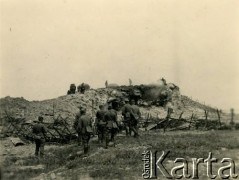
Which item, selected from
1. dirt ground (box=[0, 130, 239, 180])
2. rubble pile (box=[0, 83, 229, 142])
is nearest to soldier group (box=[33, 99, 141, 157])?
dirt ground (box=[0, 130, 239, 180])

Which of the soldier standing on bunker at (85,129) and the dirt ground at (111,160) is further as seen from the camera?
the soldier standing on bunker at (85,129)

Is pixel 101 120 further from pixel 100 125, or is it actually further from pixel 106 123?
pixel 106 123

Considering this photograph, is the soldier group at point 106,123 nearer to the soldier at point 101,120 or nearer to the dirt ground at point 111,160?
the soldier at point 101,120

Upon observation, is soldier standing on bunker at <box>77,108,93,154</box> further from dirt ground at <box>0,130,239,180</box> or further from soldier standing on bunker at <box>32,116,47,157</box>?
soldier standing on bunker at <box>32,116,47,157</box>

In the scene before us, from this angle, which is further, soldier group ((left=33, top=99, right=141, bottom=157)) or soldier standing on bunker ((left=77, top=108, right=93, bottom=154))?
soldier group ((left=33, top=99, right=141, bottom=157))

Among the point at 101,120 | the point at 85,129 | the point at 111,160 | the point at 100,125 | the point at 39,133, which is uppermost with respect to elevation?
the point at 101,120

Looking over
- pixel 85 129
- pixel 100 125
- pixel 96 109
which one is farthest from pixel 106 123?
pixel 96 109

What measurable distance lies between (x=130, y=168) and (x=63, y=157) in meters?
4.41

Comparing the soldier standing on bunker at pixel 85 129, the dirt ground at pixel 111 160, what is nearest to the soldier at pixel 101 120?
the dirt ground at pixel 111 160

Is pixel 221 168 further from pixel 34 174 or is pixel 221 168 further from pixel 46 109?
pixel 46 109


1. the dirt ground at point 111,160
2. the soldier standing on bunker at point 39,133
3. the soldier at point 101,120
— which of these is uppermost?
the soldier at point 101,120

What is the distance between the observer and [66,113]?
2934 cm

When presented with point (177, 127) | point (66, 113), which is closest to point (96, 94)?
point (66, 113)

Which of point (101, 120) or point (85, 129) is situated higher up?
point (101, 120)
